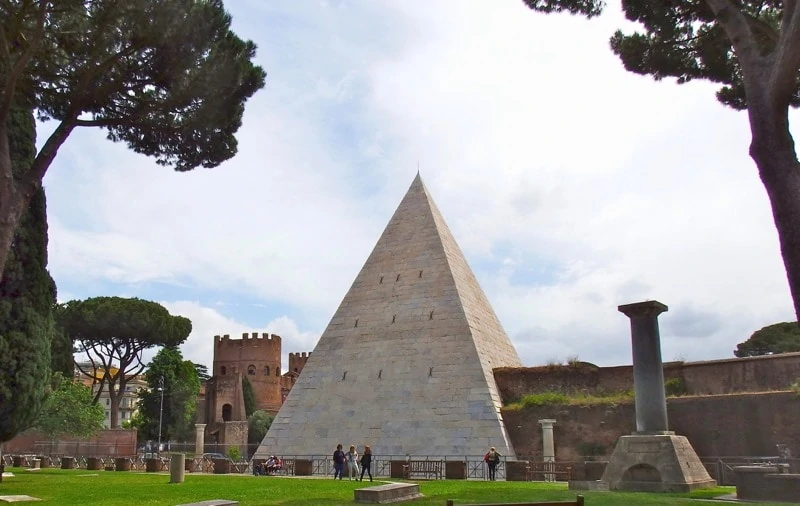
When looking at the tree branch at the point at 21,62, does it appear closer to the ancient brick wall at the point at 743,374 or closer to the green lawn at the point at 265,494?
the green lawn at the point at 265,494

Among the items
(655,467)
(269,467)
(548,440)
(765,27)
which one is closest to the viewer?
(765,27)

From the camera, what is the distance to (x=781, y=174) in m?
5.37

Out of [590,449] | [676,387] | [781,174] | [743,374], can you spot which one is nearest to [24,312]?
[781,174]

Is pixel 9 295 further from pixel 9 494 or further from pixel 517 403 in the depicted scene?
pixel 517 403

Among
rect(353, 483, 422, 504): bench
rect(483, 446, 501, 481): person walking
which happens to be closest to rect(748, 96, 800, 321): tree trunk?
rect(353, 483, 422, 504): bench

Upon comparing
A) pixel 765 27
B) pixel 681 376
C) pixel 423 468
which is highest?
pixel 765 27

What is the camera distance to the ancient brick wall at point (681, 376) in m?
15.2

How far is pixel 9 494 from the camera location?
9.77m

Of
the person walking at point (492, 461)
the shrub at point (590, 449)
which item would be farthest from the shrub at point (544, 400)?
the person walking at point (492, 461)

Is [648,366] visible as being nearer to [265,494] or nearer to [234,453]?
[265,494]

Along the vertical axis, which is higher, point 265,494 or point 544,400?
point 544,400

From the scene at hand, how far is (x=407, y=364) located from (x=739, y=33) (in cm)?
1233

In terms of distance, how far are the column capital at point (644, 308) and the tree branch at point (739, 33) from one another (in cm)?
500

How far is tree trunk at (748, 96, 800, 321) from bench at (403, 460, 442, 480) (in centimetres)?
1028
